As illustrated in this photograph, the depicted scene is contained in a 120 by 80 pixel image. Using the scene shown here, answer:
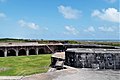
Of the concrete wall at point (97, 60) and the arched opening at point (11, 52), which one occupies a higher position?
the concrete wall at point (97, 60)

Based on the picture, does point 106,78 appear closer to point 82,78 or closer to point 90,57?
point 82,78

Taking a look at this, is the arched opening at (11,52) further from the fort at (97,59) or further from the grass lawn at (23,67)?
the fort at (97,59)

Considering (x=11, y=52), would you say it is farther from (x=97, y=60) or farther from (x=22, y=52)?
(x=97, y=60)

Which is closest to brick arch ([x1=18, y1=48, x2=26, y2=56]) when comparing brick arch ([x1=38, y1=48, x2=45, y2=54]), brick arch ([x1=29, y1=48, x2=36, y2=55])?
brick arch ([x1=29, y1=48, x2=36, y2=55])

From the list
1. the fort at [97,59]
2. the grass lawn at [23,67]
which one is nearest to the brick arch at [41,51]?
the grass lawn at [23,67]

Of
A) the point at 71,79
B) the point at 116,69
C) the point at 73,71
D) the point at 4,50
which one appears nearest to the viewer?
the point at 71,79

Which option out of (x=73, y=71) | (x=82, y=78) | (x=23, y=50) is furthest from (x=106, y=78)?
(x=23, y=50)

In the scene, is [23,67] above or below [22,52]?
below

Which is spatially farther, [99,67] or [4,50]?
[4,50]

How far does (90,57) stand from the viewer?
17984mm

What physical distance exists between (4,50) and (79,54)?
29.5m

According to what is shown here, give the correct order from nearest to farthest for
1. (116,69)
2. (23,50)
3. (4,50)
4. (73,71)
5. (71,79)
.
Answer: (71,79) → (73,71) → (116,69) → (4,50) → (23,50)

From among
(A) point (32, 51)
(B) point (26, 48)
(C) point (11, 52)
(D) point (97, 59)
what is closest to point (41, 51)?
(A) point (32, 51)

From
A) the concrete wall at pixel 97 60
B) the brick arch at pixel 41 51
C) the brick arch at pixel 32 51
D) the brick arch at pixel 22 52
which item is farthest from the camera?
the brick arch at pixel 41 51
